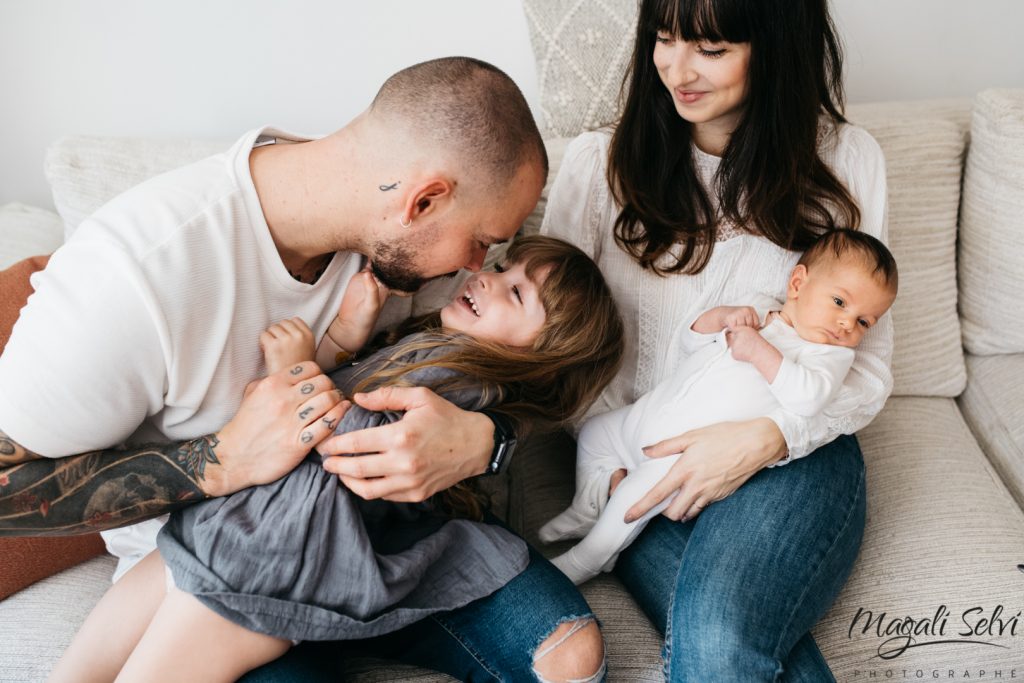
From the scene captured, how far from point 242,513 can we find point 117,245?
459mm

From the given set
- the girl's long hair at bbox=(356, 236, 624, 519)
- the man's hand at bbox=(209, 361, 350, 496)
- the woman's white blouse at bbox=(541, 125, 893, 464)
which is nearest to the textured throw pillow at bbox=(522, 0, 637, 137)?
the woman's white blouse at bbox=(541, 125, 893, 464)

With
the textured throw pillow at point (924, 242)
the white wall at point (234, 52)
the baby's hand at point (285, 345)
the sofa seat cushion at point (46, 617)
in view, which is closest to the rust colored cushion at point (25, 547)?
the sofa seat cushion at point (46, 617)

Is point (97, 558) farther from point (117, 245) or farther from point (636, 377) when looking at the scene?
point (636, 377)

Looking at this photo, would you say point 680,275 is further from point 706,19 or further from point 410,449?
point 410,449

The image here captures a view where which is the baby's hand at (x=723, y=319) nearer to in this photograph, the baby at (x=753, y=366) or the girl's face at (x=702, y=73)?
the baby at (x=753, y=366)

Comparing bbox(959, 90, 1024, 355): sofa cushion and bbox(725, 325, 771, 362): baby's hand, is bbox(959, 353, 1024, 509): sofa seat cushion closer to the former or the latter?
bbox(959, 90, 1024, 355): sofa cushion

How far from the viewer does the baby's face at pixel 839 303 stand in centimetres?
152

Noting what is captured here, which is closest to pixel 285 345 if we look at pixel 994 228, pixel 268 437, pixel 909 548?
pixel 268 437

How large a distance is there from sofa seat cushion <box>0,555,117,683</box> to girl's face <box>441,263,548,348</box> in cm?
88

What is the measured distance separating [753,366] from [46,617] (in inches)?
56.0

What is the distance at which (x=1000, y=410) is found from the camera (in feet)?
6.62

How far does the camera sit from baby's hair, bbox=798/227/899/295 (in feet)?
4.98

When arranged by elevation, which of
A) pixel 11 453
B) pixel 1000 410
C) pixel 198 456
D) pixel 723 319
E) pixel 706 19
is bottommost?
pixel 1000 410

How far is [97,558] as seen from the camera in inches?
65.6
